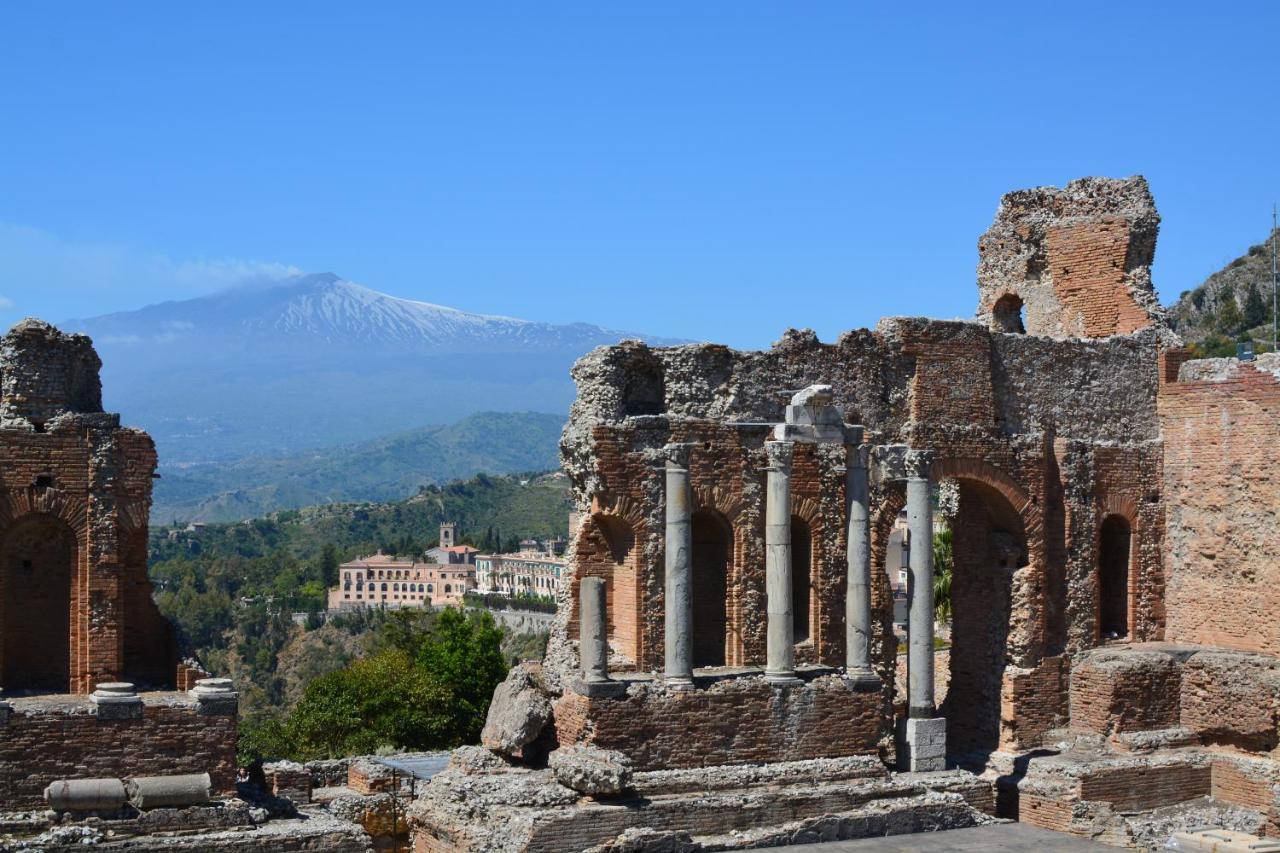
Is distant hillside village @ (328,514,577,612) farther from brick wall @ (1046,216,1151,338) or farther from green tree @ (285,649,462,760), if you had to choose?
brick wall @ (1046,216,1151,338)

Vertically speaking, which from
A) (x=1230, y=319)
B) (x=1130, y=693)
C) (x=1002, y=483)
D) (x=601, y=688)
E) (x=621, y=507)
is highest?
(x=1230, y=319)

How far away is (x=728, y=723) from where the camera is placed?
21.7 metres

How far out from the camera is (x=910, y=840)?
21359mm

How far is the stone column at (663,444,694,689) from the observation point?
21609mm

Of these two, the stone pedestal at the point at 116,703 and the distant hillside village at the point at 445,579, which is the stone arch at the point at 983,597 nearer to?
the stone pedestal at the point at 116,703

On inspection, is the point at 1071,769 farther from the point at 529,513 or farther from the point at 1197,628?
the point at 529,513

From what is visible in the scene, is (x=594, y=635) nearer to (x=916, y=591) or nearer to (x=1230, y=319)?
(x=916, y=591)

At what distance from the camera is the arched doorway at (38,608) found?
2125cm

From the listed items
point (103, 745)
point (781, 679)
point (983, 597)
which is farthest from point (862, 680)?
point (103, 745)

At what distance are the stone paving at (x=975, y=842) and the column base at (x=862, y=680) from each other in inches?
83.1

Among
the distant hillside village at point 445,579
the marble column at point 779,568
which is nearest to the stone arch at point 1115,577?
the marble column at point 779,568

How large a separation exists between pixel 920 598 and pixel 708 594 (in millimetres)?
3032

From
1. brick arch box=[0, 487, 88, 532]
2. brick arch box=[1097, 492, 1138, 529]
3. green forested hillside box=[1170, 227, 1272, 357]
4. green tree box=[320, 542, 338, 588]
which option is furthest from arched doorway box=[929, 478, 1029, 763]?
green tree box=[320, 542, 338, 588]

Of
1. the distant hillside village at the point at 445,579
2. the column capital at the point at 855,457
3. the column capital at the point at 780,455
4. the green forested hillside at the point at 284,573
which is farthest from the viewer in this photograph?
the distant hillside village at the point at 445,579
